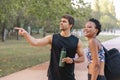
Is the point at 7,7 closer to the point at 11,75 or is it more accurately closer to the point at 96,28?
the point at 11,75

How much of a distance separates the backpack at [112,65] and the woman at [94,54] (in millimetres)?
42

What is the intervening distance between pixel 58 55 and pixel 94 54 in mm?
727

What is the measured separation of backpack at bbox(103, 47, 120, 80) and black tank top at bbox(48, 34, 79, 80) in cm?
67

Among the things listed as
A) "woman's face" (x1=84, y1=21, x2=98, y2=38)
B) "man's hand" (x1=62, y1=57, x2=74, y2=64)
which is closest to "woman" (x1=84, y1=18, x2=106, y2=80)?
"woman's face" (x1=84, y1=21, x2=98, y2=38)

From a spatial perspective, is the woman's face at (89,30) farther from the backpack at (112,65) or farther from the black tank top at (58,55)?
the black tank top at (58,55)

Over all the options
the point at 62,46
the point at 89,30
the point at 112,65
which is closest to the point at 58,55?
the point at 62,46

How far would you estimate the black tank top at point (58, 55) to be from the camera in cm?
443

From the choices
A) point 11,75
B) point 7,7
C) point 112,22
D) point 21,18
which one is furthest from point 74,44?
point 112,22

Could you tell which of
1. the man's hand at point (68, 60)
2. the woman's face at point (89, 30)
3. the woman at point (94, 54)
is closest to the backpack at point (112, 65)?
the woman at point (94, 54)

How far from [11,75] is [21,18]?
106ft

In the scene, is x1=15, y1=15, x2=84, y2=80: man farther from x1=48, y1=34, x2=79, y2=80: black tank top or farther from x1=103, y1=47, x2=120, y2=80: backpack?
x1=103, y1=47, x2=120, y2=80: backpack

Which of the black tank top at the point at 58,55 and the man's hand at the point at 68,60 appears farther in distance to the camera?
the black tank top at the point at 58,55

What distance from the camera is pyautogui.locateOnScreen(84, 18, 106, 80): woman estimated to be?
3.83 m

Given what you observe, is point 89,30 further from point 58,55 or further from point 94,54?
point 58,55
